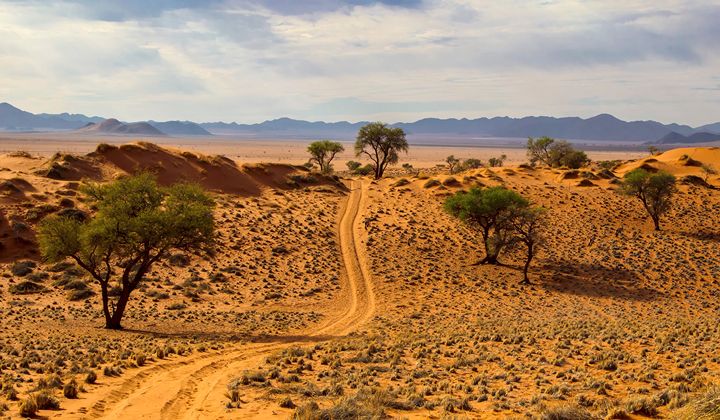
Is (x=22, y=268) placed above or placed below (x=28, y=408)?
below

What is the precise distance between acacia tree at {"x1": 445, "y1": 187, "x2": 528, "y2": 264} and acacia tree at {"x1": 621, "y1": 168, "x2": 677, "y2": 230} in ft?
54.5

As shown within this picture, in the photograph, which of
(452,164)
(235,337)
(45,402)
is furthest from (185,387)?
(452,164)

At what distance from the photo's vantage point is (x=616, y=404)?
1195 centimetres

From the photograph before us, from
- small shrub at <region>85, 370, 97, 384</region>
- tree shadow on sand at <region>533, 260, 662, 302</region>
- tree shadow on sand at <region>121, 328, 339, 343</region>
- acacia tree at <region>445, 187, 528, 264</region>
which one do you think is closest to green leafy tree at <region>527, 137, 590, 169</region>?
tree shadow on sand at <region>533, 260, 662, 302</region>

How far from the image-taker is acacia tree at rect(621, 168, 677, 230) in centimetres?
5128

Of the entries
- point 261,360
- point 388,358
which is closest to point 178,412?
point 261,360

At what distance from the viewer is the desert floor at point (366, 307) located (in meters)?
13.6

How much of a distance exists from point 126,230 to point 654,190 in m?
47.1

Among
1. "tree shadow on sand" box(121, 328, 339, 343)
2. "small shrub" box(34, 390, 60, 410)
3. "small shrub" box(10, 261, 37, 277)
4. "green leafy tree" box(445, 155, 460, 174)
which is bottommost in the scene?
"tree shadow on sand" box(121, 328, 339, 343)

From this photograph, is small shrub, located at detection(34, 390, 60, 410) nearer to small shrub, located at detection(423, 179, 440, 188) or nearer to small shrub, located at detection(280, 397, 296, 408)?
small shrub, located at detection(280, 397, 296, 408)

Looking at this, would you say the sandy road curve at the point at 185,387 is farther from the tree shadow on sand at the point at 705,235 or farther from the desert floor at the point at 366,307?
the tree shadow on sand at the point at 705,235

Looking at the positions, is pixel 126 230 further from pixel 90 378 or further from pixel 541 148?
pixel 541 148

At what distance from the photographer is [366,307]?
32844mm

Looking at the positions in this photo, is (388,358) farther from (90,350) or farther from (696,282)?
(696,282)
